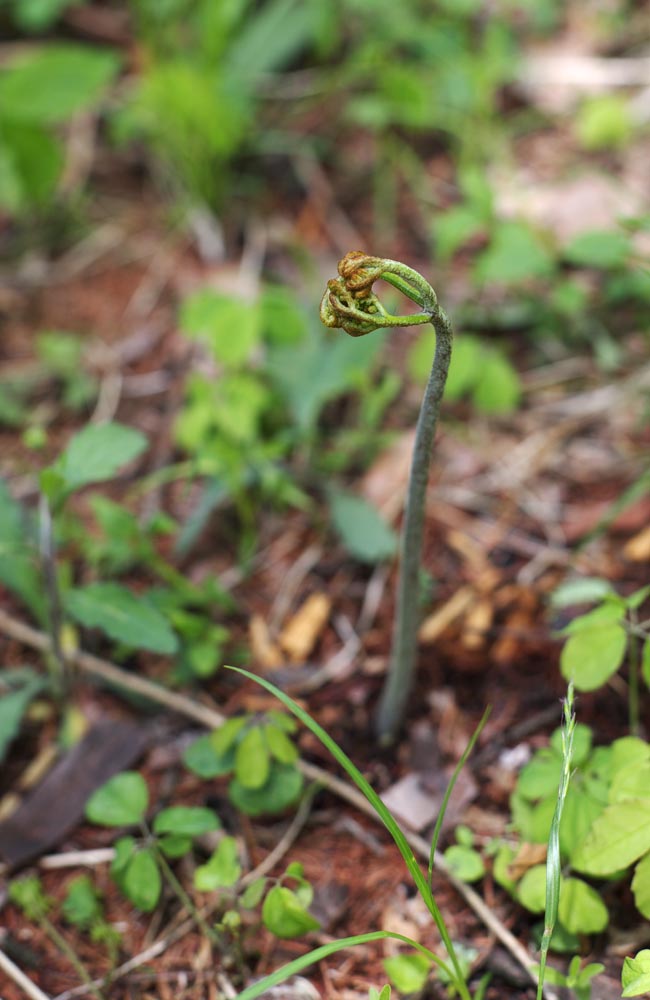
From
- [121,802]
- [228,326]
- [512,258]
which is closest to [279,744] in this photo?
[121,802]

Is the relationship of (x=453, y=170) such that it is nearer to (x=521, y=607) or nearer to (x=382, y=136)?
(x=382, y=136)

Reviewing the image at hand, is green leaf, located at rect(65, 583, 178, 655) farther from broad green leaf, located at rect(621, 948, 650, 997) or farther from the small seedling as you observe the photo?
broad green leaf, located at rect(621, 948, 650, 997)

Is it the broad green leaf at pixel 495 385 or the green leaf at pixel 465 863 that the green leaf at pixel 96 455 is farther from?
the broad green leaf at pixel 495 385

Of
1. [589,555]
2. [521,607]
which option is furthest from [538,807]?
[589,555]

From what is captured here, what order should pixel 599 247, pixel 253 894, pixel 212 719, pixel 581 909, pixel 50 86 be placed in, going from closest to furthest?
pixel 581 909
pixel 253 894
pixel 212 719
pixel 599 247
pixel 50 86

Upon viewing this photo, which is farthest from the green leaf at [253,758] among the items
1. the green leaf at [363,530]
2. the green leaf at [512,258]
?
the green leaf at [512,258]

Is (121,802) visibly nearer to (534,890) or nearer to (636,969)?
(534,890)
